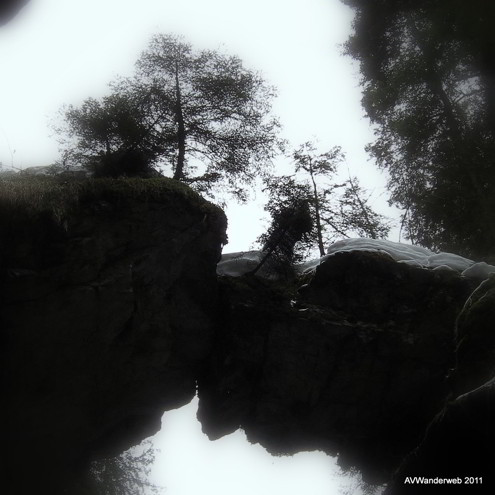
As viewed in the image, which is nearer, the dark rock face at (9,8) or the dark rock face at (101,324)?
the dark rock face at (9,8)

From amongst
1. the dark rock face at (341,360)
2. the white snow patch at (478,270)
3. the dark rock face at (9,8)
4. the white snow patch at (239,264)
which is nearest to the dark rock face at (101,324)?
the dark rock face at (341,360)

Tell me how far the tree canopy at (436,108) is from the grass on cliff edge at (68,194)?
280 inches

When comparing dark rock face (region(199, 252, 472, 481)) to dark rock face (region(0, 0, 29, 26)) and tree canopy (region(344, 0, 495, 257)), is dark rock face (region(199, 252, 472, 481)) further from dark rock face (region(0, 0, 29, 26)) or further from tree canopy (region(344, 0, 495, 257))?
dark rock face (region(0, 0, 29, 26))

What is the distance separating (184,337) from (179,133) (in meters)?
7.20

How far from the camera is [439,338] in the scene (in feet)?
34.8

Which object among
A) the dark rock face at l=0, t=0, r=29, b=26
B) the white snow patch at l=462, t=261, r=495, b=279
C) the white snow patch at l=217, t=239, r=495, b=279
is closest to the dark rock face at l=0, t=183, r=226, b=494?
the white snow patch at l=217, t=239, r=495, b=279

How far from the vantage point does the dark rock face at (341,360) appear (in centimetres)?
1075

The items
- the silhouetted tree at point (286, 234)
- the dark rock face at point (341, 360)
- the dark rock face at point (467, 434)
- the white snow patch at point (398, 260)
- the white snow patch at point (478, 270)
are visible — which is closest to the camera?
the dark rock face at point (467, 434)

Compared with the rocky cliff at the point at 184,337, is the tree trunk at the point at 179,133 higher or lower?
higher

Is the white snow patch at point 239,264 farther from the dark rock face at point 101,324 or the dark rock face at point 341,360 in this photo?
the dark rock face at point 101,324

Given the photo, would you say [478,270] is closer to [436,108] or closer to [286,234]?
[286,234]

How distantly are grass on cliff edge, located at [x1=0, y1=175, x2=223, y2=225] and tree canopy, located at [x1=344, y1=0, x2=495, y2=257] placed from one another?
23.3 feet

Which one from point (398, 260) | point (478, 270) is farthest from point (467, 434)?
point (398, 260)

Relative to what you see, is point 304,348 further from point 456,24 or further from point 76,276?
point 456,24
